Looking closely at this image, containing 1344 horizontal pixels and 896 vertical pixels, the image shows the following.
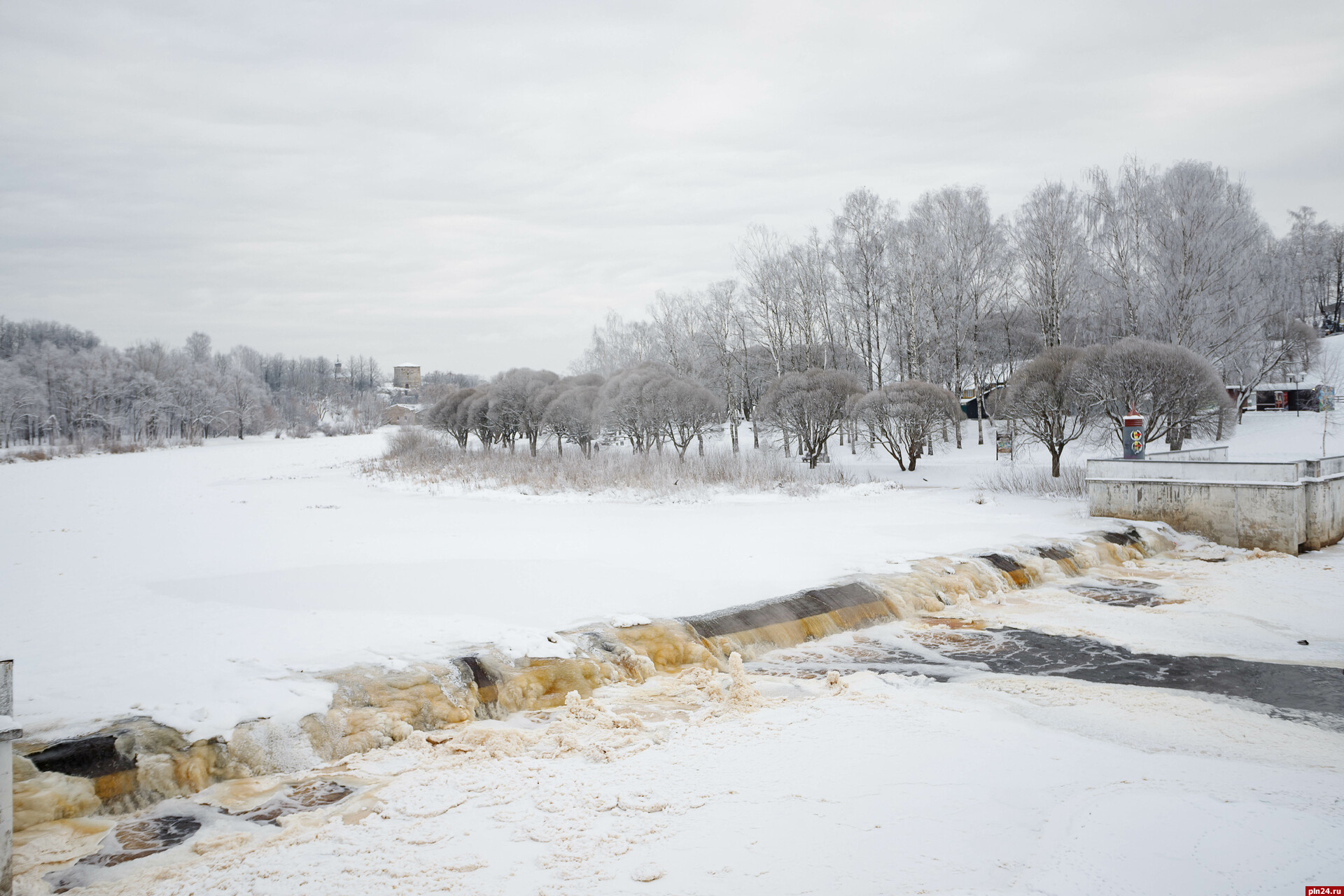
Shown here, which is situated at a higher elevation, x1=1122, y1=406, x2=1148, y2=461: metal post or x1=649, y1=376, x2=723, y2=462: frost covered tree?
x1=649, y1=376, x2=723, y2=462: frost covered tree

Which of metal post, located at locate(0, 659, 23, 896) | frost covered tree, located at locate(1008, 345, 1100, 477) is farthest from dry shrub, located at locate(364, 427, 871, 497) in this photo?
metal post, located at locate(0, 659, 23, 896)

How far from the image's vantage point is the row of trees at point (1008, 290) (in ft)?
102

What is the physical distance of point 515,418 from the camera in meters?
42.1

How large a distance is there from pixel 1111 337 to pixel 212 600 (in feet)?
122

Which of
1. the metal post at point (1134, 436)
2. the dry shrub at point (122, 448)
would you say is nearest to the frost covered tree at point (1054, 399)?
the metal post at point (1134, 436)

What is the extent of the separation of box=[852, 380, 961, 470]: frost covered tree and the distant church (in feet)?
480

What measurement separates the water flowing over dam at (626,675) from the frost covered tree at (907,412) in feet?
50.6

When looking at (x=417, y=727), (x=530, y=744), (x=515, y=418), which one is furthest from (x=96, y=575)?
(x=515, y=418)

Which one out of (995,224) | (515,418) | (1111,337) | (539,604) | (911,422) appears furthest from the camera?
(515,418)

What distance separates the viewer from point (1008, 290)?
39.7 meters

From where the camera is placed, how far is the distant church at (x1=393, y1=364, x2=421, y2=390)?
→ 16312cm

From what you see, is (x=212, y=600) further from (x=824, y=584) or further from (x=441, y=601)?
(x=824, y=584)

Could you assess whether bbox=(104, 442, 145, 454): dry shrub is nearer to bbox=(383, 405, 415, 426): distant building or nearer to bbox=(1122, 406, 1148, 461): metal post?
bbox=(383, 405, 415, 426): distant building

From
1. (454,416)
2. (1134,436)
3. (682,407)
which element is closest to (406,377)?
(454,416)
